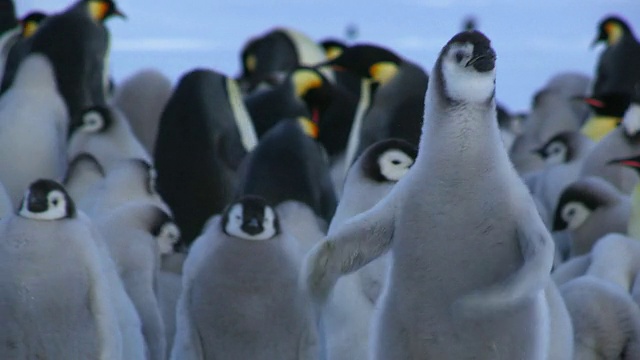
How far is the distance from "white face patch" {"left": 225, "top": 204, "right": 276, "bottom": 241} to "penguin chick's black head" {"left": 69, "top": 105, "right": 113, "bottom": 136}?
2896 mm

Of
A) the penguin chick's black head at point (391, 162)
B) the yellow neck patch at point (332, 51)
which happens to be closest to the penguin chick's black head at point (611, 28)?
the yellow neck patch at point (332, 51)

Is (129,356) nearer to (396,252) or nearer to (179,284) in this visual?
(179,284)

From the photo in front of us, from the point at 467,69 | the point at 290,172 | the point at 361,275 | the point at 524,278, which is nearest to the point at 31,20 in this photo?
the point at 290,172

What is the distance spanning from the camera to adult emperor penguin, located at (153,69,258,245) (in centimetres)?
696

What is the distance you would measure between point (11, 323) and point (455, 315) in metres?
1.44

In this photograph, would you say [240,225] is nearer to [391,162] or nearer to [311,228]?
[391,162]

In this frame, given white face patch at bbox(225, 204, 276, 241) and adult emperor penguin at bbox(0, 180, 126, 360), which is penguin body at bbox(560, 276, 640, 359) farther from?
adult emperor penguin at bbox(0, 180, 126, 360)

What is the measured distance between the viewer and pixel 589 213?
6074mm

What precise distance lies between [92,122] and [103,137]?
0.32ft

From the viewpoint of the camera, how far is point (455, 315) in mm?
3195

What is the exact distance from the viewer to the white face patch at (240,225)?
4.31 m

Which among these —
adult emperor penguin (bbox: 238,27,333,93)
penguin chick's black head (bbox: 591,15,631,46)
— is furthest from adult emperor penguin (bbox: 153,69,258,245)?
penguin chick's black head (bbox: 591,15,631,46)

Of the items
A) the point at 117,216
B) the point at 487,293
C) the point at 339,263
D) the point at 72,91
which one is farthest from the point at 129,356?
the point at 72,91

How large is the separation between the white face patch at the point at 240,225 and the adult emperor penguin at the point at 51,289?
1.35ft
